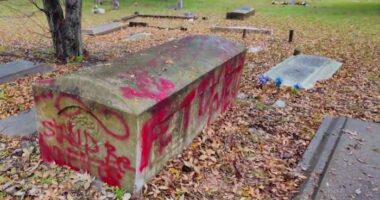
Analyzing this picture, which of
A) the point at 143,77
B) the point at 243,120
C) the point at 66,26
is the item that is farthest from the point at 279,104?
the point at 66,26

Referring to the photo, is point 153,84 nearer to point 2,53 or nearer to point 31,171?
point 31,171

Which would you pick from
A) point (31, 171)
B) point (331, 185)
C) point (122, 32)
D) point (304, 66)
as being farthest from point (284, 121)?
point (122, 32)

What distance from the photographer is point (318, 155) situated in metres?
4.28

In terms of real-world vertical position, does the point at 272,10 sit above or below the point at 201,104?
above

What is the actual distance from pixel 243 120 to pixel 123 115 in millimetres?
2481

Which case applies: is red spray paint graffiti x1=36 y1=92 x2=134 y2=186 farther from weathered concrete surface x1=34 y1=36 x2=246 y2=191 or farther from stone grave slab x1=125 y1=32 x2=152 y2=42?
stone grave slab x1=125 y1=32 x2=152 y2=42

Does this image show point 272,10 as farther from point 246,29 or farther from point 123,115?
point 123,115

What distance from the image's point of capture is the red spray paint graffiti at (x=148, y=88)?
3264 millimetres

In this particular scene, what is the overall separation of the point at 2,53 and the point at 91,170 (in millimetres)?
5932

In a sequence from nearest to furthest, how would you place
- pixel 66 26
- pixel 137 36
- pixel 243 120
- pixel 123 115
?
pixel 123 115
pixel 243 120
pixel 66 26
pixel 137 36

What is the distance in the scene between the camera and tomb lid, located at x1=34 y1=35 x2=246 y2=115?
10.4 feet

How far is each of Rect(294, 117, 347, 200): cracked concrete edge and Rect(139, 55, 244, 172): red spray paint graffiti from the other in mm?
1238

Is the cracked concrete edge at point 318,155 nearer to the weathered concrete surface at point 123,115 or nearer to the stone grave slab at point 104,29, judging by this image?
the weathered concrete surface at point 123,115

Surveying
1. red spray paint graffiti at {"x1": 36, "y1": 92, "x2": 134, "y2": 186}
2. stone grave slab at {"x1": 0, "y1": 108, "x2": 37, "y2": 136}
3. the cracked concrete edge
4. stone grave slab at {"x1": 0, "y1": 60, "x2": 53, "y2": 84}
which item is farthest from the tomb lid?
stone grave slab at {"x1": 0, "y1": 60, "x2": 53, "y2": 84}
